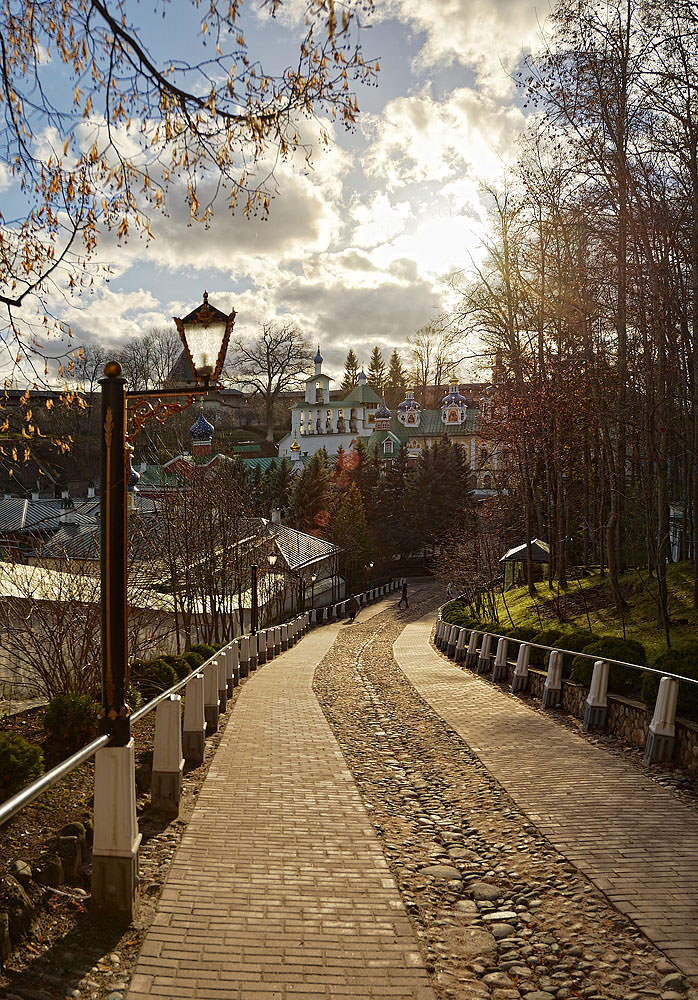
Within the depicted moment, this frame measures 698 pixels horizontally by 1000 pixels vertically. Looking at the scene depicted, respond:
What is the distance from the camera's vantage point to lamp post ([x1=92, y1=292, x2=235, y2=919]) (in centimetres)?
445

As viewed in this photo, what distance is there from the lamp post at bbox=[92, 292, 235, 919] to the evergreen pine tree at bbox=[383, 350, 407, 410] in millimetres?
105810

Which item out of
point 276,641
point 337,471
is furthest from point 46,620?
point 337,471

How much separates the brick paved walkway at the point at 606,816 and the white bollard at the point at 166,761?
291 centimetres

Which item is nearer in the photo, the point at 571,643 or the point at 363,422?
the point at 571,643

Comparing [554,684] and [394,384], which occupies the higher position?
[394,384]

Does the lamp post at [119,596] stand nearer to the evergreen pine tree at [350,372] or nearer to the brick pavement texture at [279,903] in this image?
the brick pavement texture at [279,903]

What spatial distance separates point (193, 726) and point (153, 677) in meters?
2.43

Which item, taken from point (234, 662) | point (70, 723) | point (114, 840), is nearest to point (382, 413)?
point (234, 662)

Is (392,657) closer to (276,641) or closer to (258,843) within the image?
(276,641)

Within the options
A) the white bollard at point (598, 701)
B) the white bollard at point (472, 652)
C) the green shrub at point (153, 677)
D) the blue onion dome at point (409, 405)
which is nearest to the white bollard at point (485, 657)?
the white bollard at point (472, 652)

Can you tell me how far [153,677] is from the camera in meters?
10.5

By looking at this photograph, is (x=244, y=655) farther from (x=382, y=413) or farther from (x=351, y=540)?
(x=382, y=413)

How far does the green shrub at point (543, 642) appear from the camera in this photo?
43.6 feet

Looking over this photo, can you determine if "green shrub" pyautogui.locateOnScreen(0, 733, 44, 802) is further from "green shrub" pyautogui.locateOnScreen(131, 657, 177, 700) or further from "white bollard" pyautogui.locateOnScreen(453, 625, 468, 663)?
"white bollard" pyautogui.locateOnScreen(453, 625, 468, 663)
